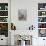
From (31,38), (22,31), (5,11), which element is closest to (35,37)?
(31,38)

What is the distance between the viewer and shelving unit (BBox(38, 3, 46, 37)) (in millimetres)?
5973

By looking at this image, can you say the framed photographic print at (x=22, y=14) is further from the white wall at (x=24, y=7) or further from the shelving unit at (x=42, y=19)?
the shelving unit at (x=42, y=19)

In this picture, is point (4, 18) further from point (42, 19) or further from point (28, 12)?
point (42, 19)

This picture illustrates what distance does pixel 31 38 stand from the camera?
19.0 ft

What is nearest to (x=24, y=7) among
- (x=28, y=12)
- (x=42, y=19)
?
(x=28, y=12)

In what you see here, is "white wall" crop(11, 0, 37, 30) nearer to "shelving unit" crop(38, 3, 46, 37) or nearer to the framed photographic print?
the framed photographic print

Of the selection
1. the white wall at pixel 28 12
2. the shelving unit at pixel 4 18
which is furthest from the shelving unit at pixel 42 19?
the shelving unit at pixel 4 18

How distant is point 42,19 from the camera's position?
19.8 ft

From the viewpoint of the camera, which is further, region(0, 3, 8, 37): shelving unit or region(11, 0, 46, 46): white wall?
region(0, 3, 8, 37): shelving unit

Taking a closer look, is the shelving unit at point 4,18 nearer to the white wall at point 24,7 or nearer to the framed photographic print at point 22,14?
the white wall at point 24,7

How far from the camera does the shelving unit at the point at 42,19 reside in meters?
5.97

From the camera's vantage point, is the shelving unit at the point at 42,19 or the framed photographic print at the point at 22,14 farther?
the shelving unit at the point at 42,19

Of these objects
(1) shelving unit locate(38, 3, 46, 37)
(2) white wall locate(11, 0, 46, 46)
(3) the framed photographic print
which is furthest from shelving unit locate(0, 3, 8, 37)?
(1) shelving unit locate(38, 3, 46, 37)

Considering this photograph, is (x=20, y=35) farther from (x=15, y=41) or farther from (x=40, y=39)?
(x=40, y=39)
